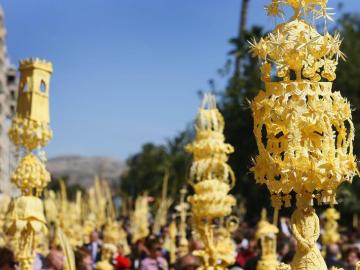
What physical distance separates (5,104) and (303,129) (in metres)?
70.2

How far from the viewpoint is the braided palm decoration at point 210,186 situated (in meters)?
8.90

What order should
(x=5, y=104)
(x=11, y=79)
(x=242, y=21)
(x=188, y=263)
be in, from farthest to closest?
(x=11, y=79) → (x=5, y=104) → (x=242, y=21) → (x=188, y=263)

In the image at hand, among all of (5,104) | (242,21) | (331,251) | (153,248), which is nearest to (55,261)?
(153,248)

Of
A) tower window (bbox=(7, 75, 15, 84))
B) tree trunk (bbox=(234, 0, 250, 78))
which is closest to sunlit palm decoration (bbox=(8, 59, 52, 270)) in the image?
tree trunk (bbox=(234, 0, 250, 78))

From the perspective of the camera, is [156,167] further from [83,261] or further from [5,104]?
[83,261]

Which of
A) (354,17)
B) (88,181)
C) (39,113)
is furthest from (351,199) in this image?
(88,181)

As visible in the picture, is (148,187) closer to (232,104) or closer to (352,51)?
(232,104)

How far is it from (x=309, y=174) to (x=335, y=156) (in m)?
0.21

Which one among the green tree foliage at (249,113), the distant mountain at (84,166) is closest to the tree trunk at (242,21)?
the green tree foliage at (249,113)

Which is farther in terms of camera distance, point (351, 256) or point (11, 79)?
point (11, 79)

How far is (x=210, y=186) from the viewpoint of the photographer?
9.06 m

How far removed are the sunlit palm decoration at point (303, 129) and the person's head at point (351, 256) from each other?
6.35m

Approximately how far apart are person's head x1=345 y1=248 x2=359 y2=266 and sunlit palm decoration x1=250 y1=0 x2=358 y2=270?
635 centimetres

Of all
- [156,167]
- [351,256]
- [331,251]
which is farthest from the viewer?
[156,167]
